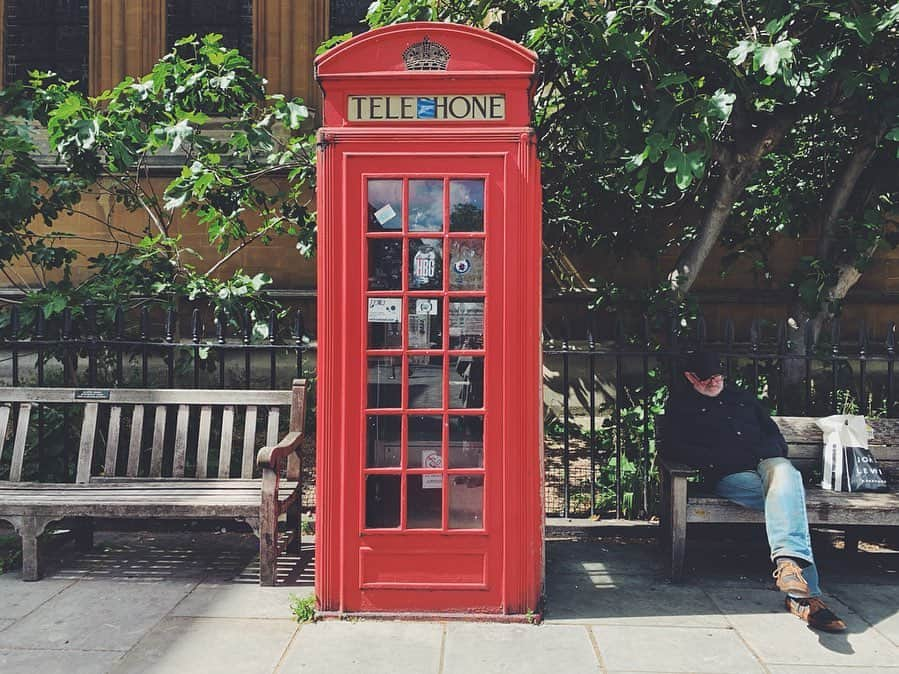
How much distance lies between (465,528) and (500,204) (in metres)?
1.58

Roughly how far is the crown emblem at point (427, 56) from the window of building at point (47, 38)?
845cm

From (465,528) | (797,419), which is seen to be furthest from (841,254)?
(465,528)

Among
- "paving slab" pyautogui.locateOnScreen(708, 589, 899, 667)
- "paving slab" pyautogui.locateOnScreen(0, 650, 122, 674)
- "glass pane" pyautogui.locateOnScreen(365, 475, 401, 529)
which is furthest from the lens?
"glass pane" pyautogui.locateOnScreen(365, 475, 401, 529)

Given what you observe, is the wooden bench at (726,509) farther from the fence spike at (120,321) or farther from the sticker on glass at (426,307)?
the fence spike at (120,321)

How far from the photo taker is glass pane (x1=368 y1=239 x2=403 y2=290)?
3.86 meters

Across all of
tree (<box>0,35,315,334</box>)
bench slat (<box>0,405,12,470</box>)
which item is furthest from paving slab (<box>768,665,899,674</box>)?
bench slat (<box>0,405,12,470</box>)

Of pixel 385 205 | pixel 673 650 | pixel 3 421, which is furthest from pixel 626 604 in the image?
pixel 3 421

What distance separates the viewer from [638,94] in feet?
15.4

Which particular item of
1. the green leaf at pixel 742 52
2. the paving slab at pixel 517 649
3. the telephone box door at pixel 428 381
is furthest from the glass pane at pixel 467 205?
the paving slab at pixel 517 649

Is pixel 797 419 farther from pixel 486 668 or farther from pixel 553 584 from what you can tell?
pixel 486 668

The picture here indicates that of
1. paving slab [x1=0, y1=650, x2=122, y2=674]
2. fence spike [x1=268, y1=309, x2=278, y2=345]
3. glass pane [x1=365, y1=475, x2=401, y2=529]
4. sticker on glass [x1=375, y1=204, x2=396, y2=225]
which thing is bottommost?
paving slab [x1=0, y1=650, x2=122, y2=674]

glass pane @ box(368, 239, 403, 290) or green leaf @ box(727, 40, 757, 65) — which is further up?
green leaf @ box(727, 40, 757, 65)

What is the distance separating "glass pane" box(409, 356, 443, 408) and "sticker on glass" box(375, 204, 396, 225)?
2.20 ft

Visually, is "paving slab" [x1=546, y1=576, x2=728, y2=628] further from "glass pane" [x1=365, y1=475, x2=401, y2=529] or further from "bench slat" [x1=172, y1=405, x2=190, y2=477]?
"bench slat" [x1=172, y1=405, x2=190, y2=477]
